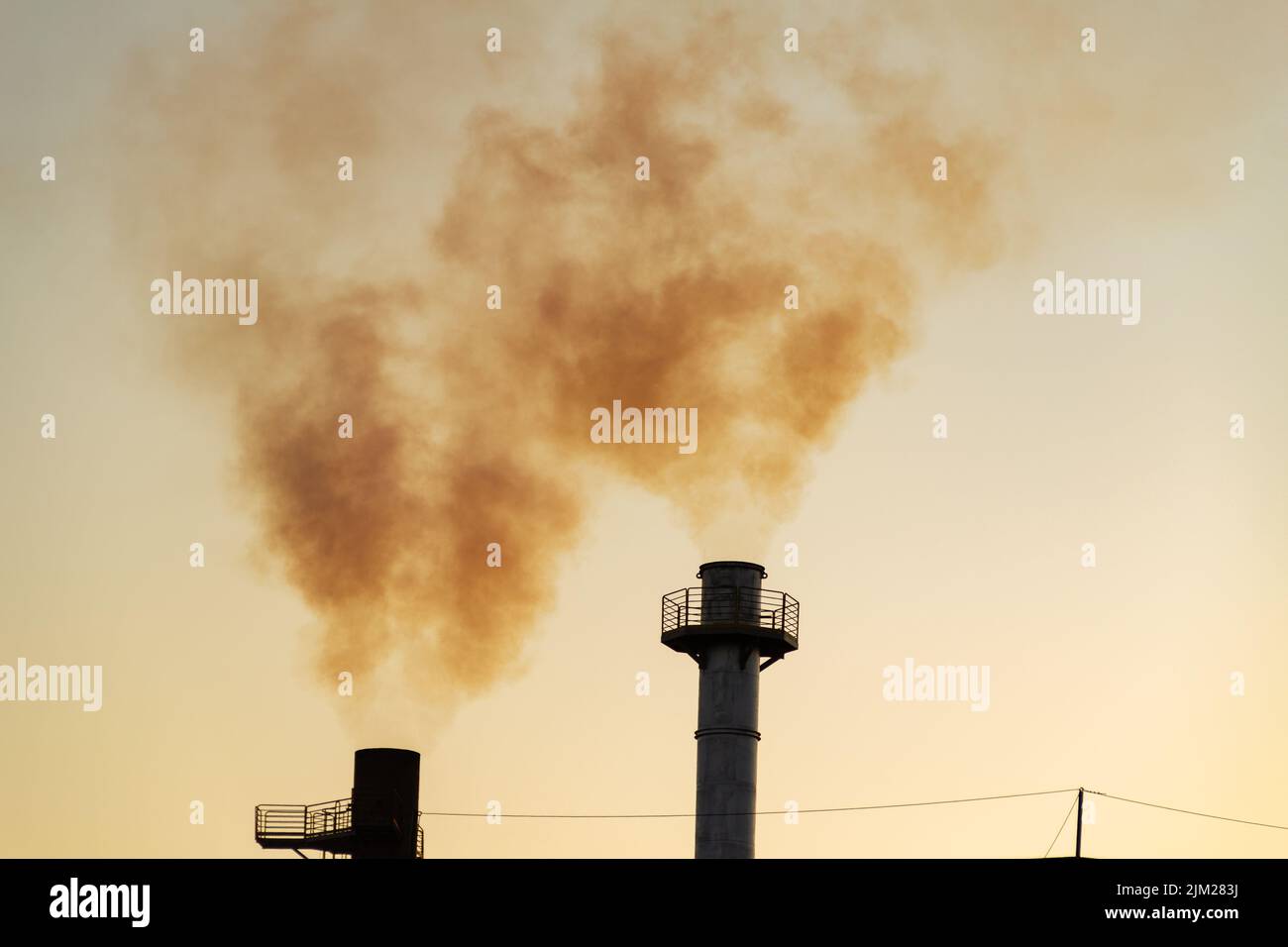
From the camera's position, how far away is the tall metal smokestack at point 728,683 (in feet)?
182

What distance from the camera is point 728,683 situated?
188ft

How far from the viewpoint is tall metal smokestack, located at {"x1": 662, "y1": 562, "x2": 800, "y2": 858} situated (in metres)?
55.4
